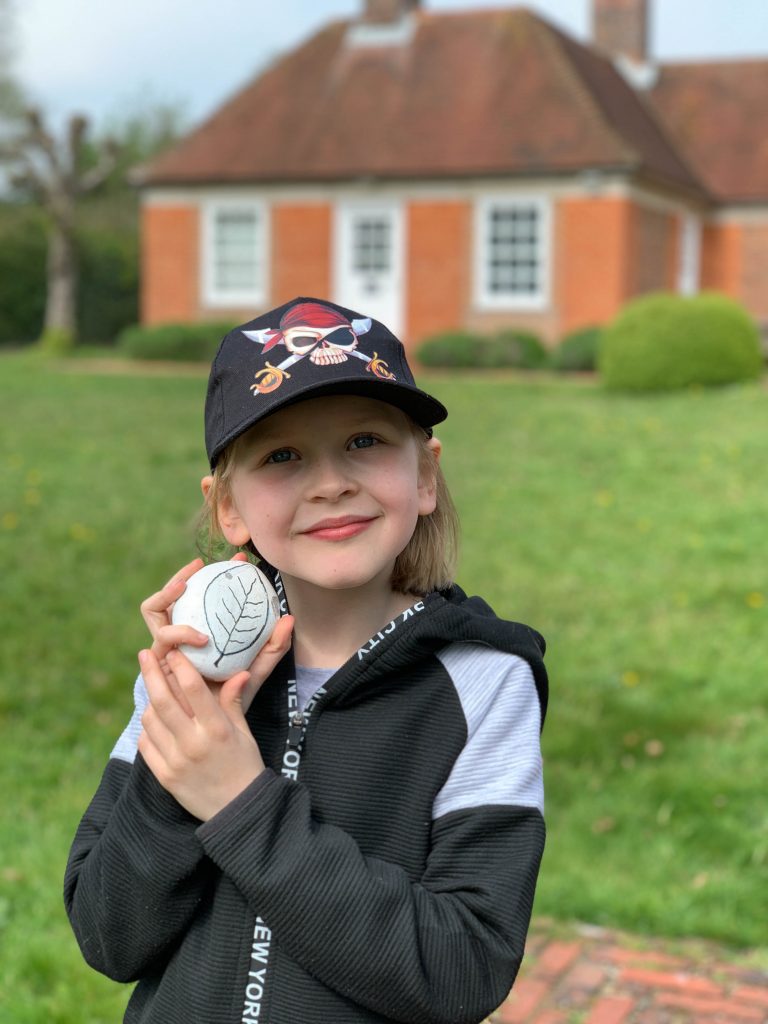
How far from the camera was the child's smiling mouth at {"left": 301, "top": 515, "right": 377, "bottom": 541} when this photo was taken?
181cm

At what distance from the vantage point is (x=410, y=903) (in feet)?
5.46

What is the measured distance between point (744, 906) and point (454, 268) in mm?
20333

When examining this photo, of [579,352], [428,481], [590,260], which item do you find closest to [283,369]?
[428,481]

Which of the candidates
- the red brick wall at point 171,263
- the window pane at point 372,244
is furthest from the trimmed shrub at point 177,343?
the window pane at point 372,244

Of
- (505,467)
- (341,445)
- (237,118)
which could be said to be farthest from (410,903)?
(237,118)

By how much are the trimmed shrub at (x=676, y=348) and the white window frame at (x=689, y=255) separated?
10261 millimetres

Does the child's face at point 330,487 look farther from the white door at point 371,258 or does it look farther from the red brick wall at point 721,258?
the red brick wall at point 721,258

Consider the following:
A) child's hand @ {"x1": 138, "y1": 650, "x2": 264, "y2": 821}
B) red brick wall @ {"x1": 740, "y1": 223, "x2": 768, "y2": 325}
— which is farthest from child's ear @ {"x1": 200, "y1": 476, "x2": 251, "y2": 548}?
red brick wall @ {"x1": 740, "y1": 223, "x2": 768, "y2": 325}

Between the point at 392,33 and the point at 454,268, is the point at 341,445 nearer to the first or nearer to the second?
the point at 454,268

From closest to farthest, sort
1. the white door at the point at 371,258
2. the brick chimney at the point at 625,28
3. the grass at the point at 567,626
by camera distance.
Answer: the grass at the point at 567,626 → the white door at the point at 371,258 → the brick chimney at the point at 625,28

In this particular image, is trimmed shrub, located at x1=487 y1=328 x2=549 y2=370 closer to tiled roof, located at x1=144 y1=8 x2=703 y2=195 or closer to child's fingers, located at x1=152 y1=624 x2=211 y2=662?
tiled roof, located at x1=144 y1=8 x2=703 y2=195

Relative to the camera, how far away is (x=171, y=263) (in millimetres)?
25641

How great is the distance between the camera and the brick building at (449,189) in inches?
914

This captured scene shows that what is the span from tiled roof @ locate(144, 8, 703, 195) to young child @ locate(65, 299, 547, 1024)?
21501 millimetres
